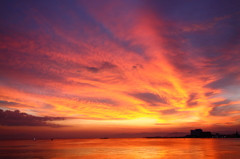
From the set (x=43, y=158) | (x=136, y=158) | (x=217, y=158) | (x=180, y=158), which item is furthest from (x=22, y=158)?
(x=217, y=158)

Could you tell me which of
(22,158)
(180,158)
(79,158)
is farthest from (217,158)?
(22,158)

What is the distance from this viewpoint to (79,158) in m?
56.0

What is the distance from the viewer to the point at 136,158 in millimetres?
55094

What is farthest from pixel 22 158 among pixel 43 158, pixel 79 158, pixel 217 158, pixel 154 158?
pixel 217 158

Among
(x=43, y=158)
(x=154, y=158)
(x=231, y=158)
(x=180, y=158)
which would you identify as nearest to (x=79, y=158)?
(x=43, y=158)

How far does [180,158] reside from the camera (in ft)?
180

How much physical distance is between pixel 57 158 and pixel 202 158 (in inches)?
1608

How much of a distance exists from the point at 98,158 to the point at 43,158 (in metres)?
15.3

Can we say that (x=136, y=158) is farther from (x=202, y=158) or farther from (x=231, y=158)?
(x=231, y=158)

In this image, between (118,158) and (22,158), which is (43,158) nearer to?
(22,158)

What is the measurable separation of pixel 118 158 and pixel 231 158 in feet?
105

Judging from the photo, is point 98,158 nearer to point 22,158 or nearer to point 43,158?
point 43,158

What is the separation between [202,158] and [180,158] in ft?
20.4

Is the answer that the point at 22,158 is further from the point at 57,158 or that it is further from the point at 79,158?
the point at 79,158
